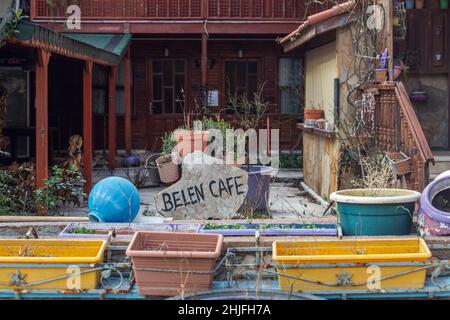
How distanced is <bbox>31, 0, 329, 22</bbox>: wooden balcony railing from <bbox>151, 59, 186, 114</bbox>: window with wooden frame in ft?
6.17

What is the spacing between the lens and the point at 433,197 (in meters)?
6.86

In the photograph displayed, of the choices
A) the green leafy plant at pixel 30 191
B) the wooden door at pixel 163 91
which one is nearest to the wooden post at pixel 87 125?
the green leafy plant at pixel 30 191

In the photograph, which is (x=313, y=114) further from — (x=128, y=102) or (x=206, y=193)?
(x=128, y=102)

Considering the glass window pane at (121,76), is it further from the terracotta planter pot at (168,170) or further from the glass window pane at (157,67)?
the terracotta planter pot at (168,170)

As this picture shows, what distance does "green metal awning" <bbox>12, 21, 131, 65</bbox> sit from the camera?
947 cm

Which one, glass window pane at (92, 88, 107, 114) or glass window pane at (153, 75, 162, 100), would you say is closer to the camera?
glass window pane at (153, 75, 162, 100)

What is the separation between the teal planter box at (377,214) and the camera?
21.0 feet

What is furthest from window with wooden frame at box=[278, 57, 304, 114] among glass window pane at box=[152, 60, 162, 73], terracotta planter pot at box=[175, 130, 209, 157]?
terracotta planter pot at box=[175, 130, 209, 157]

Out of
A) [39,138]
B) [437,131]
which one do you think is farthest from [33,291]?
[437,131]

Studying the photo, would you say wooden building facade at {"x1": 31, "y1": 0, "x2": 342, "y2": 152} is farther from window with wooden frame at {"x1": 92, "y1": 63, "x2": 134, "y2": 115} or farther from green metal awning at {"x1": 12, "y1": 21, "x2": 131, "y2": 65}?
green metal awning at {"x1": 12, "y1": 21, "x2": 131, "y2": 65}

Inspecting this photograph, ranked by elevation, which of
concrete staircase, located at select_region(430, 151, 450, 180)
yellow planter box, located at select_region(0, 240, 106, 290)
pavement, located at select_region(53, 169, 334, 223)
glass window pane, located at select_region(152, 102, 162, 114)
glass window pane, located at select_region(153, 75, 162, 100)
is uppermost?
glass window pane, located at select_region(153, 75, 162, 100)

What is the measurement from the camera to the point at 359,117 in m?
10.6

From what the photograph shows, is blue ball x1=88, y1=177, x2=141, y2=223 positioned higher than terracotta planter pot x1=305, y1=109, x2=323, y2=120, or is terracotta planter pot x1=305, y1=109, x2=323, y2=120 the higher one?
terracotta planter pot x1=305, y1=109, x2=323, y2=120

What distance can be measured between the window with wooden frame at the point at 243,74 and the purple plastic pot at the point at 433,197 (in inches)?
529
